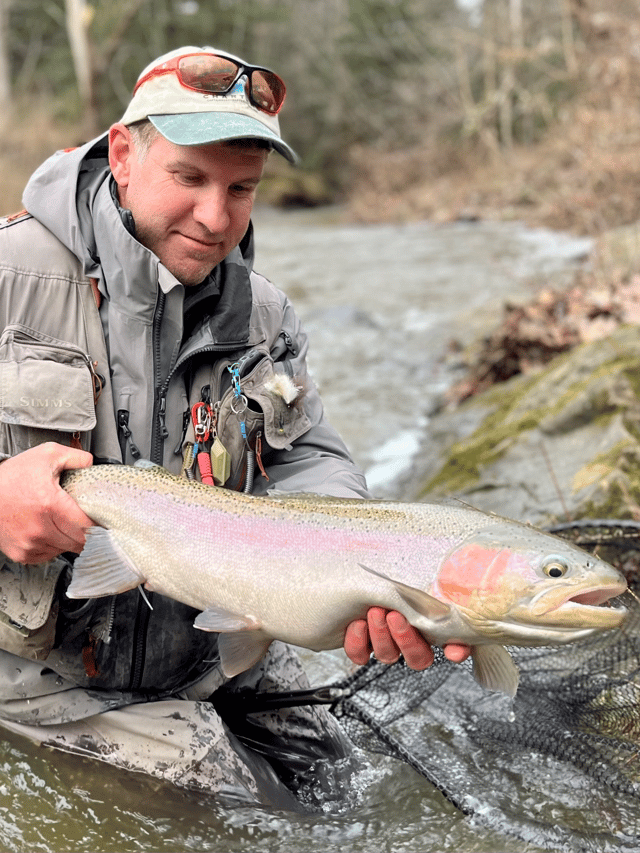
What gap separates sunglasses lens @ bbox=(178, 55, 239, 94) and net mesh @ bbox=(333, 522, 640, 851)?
198 centimetres

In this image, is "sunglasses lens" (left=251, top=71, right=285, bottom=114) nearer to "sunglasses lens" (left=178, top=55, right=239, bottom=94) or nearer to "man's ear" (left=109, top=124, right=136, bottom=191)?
"sunglasses lens" (left=178, top=55, right=239, bottom=94)

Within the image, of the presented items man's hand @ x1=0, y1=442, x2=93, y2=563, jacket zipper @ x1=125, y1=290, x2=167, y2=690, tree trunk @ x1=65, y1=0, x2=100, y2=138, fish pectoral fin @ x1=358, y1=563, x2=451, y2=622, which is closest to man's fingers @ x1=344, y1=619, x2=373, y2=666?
fish pectoral fin @ x1=358, y1=563, x2=451, y2=622

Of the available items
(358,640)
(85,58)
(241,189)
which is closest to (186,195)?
(241,189)

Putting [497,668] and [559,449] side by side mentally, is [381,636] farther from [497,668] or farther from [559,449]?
[559,449]

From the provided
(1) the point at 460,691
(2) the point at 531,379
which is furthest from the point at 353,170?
(1) the point at 460,691

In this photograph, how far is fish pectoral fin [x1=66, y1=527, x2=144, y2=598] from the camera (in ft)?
8.32

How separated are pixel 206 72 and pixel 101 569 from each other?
1560mm

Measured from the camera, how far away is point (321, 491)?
2988 millimetres

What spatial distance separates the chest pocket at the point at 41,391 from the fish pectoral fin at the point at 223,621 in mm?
657

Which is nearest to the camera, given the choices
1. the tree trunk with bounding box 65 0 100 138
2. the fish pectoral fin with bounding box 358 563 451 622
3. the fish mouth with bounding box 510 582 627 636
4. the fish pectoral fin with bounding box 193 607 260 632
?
the fish mouth with bounding box 510 582 627 636

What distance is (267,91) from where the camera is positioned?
2.99 m

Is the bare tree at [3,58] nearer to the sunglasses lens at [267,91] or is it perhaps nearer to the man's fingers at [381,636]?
the sunglasses lens at [267,91]

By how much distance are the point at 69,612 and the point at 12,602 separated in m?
0.17

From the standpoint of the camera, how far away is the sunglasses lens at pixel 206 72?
2846 mm
